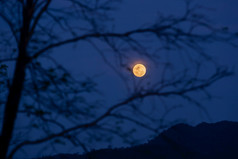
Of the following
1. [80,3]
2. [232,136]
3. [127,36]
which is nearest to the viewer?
[127,36]

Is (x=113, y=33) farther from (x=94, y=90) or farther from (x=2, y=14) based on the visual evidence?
(x=2, y=14)

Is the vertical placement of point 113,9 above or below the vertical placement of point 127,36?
above

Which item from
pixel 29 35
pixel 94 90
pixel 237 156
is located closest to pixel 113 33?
pixel 94 90

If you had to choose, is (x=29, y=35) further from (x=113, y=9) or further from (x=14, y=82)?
(x=113, y=9)

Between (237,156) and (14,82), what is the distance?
64.3 metres

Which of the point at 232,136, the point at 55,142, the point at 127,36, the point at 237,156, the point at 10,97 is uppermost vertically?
the point at 232,136

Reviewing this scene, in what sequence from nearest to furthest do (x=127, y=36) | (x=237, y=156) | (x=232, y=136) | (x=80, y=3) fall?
1. (x=127, y=36)
2. (x=80, y=3)
3. (x=237, y=156)
4. (x=232, y=136)

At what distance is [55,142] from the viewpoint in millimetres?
6980

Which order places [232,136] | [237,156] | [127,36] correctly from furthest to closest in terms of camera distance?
[232,136]
[237,156]
[127,36]

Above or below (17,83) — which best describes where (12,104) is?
below

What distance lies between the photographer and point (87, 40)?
7.01 meters

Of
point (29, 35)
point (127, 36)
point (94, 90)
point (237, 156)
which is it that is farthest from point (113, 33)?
point (237, 156)

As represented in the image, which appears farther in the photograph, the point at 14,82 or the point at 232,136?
the point at 232,136

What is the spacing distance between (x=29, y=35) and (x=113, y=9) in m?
1.75
